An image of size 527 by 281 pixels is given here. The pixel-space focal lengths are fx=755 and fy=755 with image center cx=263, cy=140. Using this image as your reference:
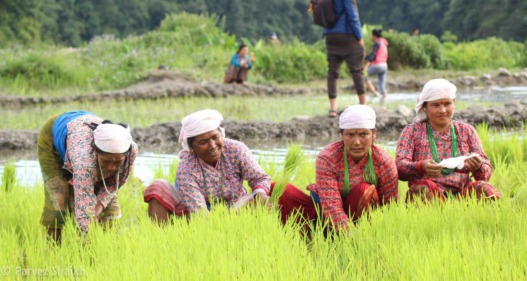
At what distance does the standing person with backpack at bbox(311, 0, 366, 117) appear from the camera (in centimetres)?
828

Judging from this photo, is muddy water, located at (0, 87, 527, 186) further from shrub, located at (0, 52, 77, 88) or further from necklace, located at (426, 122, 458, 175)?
shrub, located at (0, 52, 77, 88)

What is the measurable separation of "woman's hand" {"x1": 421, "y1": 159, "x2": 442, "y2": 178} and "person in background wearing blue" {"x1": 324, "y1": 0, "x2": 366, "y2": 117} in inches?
168

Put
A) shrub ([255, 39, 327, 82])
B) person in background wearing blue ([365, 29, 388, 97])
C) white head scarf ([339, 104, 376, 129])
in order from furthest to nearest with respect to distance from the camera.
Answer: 1. shrub ([255, 39, 327, 82])
2. person in background wearing blue ([365, 29, 388, 97])
3. white head scarf ([339, 104, 376, 129])

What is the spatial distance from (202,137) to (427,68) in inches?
659

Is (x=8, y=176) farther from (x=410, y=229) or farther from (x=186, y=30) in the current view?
(x=186, y=30)

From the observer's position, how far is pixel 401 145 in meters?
4.34

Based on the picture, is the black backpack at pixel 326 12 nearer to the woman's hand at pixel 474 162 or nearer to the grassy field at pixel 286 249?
the woman's hand at pixel 474 162

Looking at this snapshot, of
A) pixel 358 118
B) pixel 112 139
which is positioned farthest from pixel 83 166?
pixel 358 118

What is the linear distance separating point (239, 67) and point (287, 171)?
9.75m

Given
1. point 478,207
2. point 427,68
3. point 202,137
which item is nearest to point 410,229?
point 478,207

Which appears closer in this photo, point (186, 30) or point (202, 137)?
point (202, 137)

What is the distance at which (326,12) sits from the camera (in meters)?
8.30

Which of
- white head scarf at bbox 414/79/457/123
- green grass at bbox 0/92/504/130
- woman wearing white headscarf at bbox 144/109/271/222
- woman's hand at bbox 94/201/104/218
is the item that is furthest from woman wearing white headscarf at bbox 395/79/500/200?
green grass at bbox 0/92/504/130

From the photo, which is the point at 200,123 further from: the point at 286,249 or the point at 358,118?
the point at 286,249
